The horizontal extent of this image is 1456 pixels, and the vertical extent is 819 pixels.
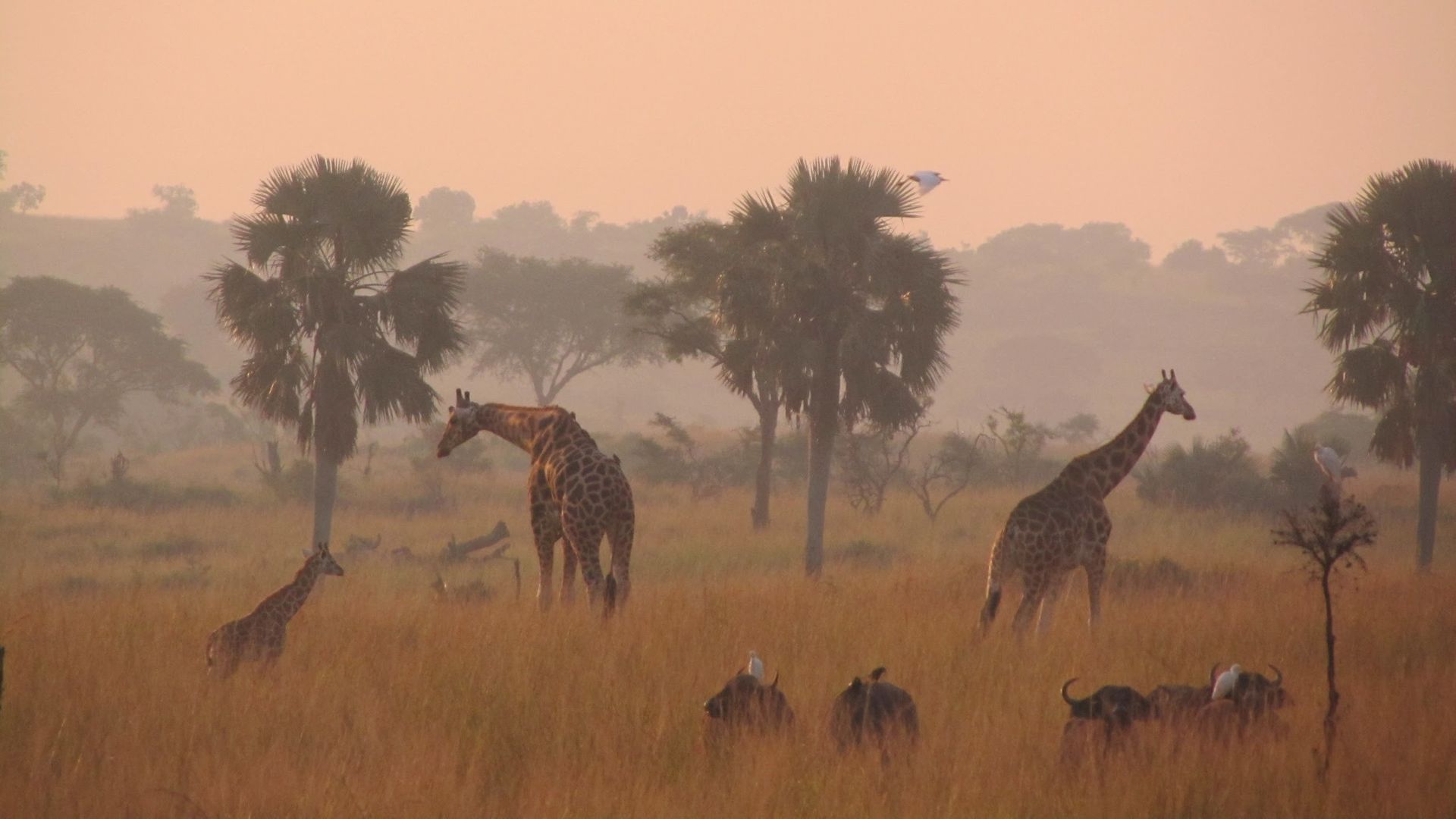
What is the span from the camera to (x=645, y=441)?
3525cm

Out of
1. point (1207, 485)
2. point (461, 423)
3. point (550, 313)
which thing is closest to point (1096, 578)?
point (461, 423)

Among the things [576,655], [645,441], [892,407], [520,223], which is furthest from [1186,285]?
[576,655]

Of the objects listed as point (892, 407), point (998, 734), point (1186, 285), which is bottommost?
point (998, 734)

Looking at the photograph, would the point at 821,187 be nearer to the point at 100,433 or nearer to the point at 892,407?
the point at 892,407

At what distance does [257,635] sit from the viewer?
30.7 ft

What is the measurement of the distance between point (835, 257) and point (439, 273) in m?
6.63

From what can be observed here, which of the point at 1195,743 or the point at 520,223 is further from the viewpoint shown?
the point at 520,223

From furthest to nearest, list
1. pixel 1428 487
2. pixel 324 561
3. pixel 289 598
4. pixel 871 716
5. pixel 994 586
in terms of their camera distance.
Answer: pixel 1428 487 < pixel 994 586 < pixel 324 561 < pixel 289 598 < pixel 871 716

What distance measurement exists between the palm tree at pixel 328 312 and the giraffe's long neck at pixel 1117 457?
11501 mm

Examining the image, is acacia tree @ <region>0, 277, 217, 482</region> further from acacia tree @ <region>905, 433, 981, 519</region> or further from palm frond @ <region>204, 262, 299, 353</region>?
palm frond @ <region>204, 262, 299, 353</region>

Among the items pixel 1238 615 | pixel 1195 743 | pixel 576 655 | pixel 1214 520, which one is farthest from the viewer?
pixel 1214 520

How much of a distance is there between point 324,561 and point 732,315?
483 inches

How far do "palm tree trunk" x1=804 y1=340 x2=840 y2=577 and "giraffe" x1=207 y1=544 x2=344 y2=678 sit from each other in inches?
498

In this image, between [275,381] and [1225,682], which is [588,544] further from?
[275,381]
